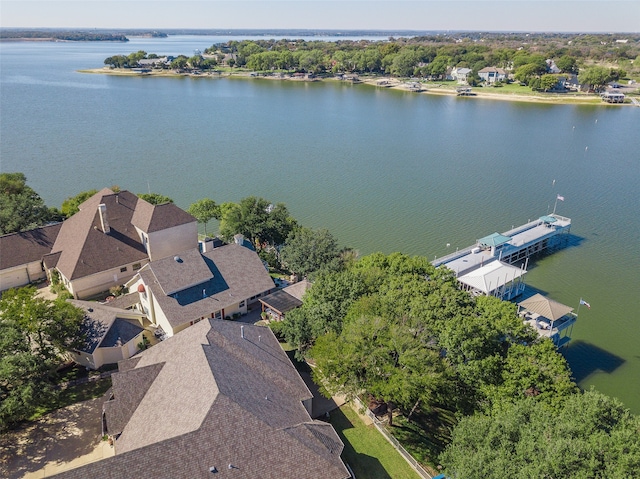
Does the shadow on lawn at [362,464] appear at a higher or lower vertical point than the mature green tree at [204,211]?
lower

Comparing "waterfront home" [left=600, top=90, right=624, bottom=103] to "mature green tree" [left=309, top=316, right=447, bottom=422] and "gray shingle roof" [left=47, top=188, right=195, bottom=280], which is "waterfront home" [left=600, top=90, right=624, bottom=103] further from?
"mature green tree" [left=309, top=316, right=447, bottom=422]

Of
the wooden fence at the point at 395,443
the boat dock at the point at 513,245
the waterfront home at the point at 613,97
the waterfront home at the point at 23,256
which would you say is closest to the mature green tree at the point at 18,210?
the waterfront home at the point at 23,256

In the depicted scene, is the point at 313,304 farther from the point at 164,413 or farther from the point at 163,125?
the point at 163,125

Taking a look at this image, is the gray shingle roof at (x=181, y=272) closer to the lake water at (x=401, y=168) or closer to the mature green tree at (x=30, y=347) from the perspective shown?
the mature green tree at (x=30, y=347)

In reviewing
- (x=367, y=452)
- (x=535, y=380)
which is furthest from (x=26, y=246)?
(x=535, y=380)

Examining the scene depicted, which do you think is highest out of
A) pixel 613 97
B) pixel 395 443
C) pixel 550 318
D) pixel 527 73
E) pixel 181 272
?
pixel 527 73

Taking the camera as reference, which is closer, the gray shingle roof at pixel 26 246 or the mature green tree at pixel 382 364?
the mature green tree at pixel 382 364

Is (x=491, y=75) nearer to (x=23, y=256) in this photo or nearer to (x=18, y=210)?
(x=18, y=210)
